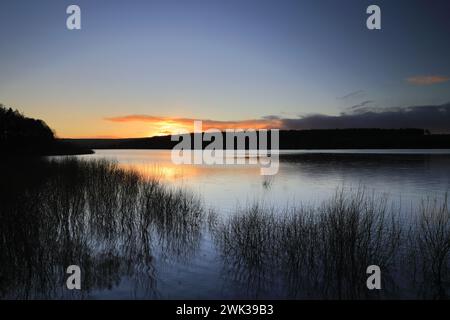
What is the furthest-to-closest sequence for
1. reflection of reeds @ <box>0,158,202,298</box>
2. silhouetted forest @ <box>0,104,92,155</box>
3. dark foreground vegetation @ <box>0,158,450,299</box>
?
silhouetted forest @ <box>0,104,92,155</box>
reflection of reeds @ <box>0,158,202,298</box>
dark foreground vegetation @ <box>0,158,450,299</box>

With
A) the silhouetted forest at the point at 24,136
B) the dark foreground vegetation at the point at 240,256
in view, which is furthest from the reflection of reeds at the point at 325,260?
the silhouetted forest at the point at 24,136

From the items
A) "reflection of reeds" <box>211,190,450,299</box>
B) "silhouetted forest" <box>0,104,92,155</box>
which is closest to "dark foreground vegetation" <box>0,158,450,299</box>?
"reflection of reeds" <box>211,190,450,299</box>

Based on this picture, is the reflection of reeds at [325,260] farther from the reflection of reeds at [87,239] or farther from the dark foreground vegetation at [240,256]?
the reflection of reeds at [87,239]

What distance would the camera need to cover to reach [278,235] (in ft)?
35.8

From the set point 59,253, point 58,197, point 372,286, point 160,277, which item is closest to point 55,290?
point 59,253

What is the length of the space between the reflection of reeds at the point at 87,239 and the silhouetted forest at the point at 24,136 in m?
57.7

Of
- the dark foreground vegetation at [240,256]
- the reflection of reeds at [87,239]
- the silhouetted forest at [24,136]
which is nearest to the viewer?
the dark foreground vegetation at [240,256]

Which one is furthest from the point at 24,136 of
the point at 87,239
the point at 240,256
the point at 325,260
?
the point at 325,260

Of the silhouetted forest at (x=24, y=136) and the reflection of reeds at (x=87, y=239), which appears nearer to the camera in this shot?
the reflection of reeds at (x=87, y=239)

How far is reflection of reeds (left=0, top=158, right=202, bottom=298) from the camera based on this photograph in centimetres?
811

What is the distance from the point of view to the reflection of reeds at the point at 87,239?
26.6 feet

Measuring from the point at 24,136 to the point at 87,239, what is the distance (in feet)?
269

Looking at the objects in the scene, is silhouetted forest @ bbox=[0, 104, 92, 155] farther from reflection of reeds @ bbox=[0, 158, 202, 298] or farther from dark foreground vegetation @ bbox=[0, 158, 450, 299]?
dark foreground vegetation @ bbox=[0, 158, 450, 299]

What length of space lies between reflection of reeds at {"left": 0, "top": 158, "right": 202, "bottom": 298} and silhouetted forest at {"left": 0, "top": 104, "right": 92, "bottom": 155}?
5769cm
